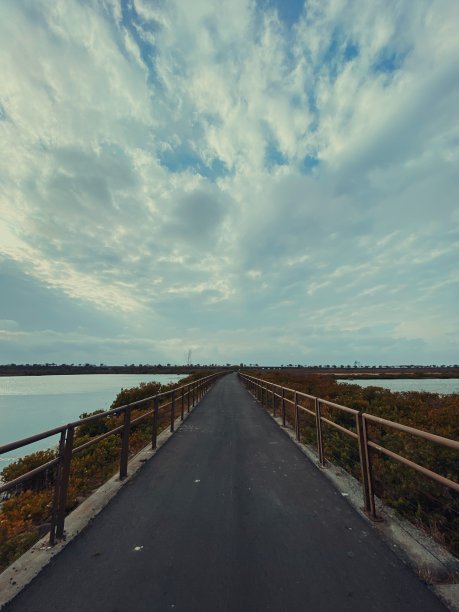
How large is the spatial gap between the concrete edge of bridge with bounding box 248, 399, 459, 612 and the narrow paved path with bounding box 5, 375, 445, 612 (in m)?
0.11

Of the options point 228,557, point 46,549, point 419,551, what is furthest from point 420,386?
point 46,549

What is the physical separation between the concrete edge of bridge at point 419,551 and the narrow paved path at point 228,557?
0.35 feet

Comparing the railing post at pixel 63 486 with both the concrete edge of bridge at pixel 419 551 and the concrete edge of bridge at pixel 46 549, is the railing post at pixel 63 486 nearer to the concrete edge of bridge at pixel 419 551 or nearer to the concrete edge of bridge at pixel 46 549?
the concrete edge of bridge at pixel 46 549

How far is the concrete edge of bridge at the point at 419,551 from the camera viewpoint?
2496mm

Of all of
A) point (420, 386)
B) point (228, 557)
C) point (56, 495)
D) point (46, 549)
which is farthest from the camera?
point (420, 386)

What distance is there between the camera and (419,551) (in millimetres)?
3018

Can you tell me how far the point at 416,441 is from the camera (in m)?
4.82

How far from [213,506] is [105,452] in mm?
5367

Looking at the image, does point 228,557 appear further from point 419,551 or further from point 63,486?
point 63,486

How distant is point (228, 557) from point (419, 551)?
1.80m

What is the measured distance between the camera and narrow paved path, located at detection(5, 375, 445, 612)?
2373 mm

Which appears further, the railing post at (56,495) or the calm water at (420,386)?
the calm water at (420,386)

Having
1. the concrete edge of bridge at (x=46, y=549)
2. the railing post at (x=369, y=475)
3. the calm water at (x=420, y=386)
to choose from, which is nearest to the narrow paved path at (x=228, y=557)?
the concrete edge of bridge at (x=46, y=549)

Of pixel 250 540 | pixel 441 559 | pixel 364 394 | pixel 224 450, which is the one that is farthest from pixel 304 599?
pixel 364 394
